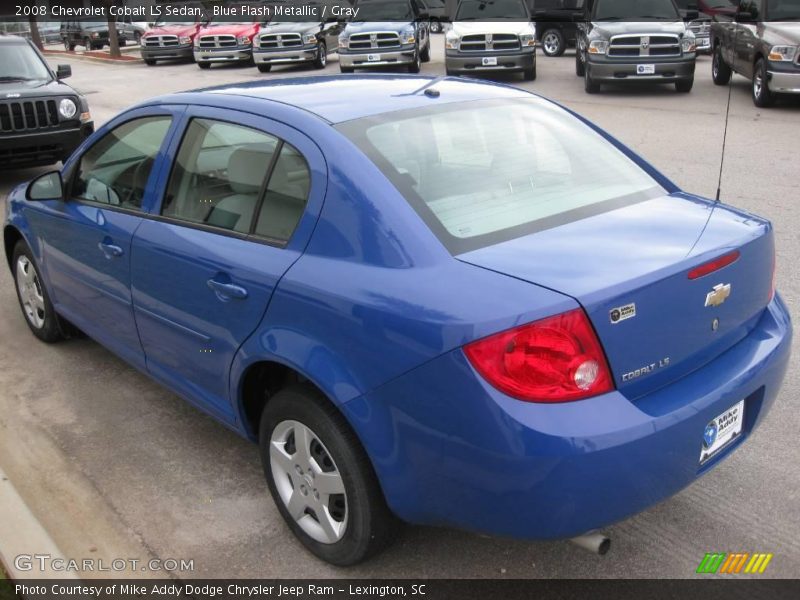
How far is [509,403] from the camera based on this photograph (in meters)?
2.42

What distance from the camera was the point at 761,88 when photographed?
44.0ft

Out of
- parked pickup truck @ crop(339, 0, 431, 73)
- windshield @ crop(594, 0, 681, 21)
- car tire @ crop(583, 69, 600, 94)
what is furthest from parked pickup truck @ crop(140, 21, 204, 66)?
car tire @ crop(583, 69, 600, 94)

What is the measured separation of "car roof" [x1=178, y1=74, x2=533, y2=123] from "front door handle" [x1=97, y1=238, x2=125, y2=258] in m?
0.81

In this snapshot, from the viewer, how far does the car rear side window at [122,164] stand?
12.9ft

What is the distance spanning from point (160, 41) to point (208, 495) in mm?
26435

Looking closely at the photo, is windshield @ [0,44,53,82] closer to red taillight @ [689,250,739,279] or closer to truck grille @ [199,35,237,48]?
red taillight @ [689,250,739,279]

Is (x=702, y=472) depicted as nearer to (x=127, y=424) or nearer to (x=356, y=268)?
(x=356, y=268)

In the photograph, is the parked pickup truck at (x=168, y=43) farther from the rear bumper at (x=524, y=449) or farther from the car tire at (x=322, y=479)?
the rear bumper at (x=524, y=449)

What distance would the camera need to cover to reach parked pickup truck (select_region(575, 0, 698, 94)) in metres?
14.9

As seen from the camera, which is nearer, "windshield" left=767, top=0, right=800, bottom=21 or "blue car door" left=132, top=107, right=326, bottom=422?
"blue car door" left=132, top=107, right=326, bottom=422

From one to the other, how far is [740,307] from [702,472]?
1.96 ft

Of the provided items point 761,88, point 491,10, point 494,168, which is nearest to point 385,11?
point 491,10

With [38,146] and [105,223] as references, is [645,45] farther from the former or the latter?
[105,223]

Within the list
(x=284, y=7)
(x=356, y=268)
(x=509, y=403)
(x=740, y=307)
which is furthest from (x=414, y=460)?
(x=284, y=7)
